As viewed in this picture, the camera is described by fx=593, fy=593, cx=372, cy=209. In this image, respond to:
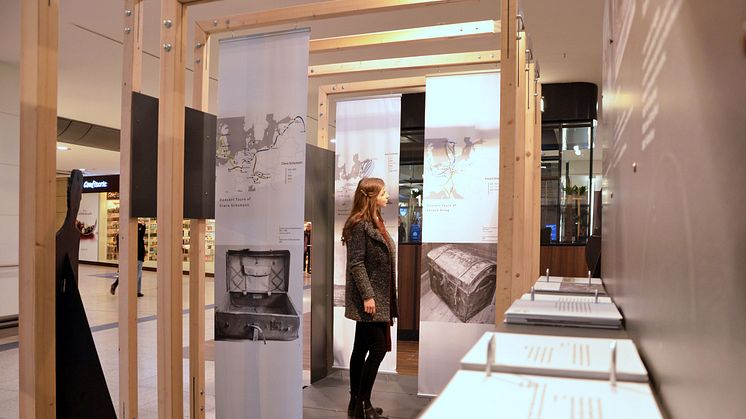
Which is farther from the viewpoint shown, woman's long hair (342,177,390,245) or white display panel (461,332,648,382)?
woman's long hair (342,177,390,245)

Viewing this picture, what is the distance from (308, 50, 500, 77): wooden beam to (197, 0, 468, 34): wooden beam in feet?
4.97

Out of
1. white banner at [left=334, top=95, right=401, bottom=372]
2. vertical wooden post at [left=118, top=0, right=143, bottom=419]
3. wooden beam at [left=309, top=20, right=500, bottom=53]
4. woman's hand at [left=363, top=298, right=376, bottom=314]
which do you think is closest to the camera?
vertical wooden post at [left=118, top=0, right=143, bottom=419]

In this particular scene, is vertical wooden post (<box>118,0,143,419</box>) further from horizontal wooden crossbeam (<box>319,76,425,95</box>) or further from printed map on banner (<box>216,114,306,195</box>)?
horizontal wooden crossbeam (<box>319,76,425,95</box>)

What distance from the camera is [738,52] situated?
509 millimetres

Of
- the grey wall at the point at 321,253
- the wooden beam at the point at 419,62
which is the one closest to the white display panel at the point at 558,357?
the wooden beam at the point at 419,62

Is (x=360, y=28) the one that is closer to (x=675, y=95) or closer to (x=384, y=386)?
(x=384, y=386)

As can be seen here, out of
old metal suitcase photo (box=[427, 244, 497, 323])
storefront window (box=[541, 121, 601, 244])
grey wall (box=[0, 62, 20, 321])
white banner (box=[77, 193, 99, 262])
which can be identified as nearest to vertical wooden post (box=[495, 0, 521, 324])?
old metal suitcase photo (box=[427, 244, 497, 323])

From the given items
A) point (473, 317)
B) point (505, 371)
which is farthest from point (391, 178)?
point (505, 371)

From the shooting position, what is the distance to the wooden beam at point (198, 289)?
9.39ft

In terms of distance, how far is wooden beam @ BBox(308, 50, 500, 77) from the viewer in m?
4.37

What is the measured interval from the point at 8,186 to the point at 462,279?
566 centimetres

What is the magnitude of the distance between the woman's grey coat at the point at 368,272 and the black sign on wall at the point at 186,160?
94 cm

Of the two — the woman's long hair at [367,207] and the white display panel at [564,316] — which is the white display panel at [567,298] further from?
the woman's long hair at [367,207]

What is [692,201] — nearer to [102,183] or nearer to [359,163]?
[359,163]
